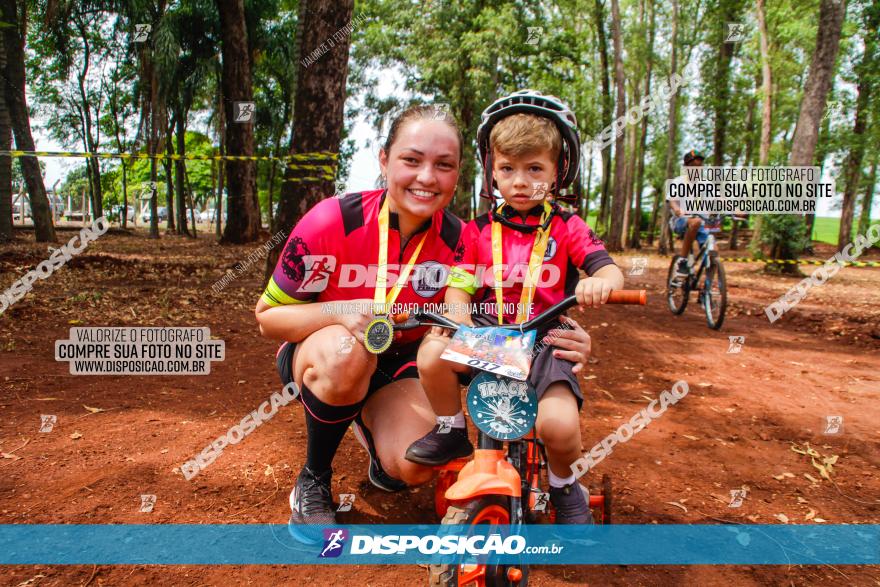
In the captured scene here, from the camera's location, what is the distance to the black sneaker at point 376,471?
2.83m

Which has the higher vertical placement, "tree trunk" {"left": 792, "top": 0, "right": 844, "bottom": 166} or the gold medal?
"tree trunk" {"left": 792, "top": 0, "right": 844, "bottom": 166}

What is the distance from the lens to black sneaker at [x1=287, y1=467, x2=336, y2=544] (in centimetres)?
243

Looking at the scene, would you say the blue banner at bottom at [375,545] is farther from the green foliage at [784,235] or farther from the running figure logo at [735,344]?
the green foliage at [784,235]

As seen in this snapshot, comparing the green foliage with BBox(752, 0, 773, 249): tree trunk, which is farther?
BBox(752, 0, 773, 249): tree trunk

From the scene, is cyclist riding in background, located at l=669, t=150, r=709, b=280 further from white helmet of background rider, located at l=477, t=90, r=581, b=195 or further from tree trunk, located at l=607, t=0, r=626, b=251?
tree trunk, located at l=607, t=0, r=626, b=251

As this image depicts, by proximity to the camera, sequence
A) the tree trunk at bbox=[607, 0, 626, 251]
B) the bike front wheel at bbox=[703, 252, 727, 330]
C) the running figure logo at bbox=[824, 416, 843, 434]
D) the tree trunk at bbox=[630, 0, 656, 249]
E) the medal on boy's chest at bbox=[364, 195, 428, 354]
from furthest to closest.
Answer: the tree trunk at bbox=[630, 0, 656, 249]
the tree trunk at bbox=[607, 0, 626, 251]
the bike front wheel at bbox=[703, 252, 727, 330]
the running figure logo at bbox=[824, 416, 843, 434]
the medal on boy's chest at bbox=[364, 195, 428, 354]

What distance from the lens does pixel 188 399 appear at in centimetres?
409

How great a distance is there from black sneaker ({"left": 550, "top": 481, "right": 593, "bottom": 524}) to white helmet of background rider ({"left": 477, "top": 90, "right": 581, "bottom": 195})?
1363mm

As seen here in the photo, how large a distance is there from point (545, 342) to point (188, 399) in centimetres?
300

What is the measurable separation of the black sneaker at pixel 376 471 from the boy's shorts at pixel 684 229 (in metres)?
6.49

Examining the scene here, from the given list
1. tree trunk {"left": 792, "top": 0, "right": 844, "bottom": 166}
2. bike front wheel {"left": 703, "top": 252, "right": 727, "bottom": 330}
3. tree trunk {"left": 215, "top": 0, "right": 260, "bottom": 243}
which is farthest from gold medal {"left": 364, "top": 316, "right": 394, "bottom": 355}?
tree trunk {"left": 215, "top": 0, "right": 260, "bottom": 243}

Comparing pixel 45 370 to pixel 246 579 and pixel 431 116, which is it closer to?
pixel 246 579

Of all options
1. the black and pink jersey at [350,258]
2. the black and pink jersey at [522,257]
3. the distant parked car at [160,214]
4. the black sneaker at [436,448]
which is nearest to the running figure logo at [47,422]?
the black and pink jersey at [350,258]

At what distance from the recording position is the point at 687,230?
26.4ft
